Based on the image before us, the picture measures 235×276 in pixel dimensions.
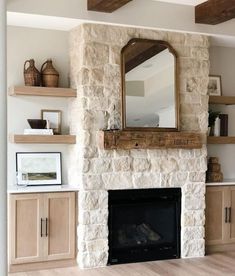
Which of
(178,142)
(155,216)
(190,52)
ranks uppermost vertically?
(190,52)

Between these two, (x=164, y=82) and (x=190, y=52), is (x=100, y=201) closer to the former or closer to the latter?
(x=164, y=82)

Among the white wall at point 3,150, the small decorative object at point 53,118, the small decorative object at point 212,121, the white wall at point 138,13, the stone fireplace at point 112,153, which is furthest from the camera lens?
the small decorative object at point 212,121

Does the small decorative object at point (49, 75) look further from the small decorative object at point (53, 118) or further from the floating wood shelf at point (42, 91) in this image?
the small decorative object at point (53, 118)

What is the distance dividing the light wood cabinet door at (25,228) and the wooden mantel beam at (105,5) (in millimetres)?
1944

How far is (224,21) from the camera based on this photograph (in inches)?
205

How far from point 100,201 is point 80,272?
0.73 meters

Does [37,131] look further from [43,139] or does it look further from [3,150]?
[3,150]

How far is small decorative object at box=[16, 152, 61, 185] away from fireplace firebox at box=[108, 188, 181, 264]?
2.19 feet

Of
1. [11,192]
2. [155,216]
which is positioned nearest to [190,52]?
[155,216]

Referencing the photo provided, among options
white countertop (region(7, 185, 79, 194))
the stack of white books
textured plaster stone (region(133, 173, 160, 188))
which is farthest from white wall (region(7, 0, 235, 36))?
white countertop (region(7, 185, 79, 194))

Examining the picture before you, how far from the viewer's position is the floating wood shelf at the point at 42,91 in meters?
4.75

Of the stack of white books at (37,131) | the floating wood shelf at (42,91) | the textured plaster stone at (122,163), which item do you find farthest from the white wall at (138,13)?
the textured plaster stone at (122,163)

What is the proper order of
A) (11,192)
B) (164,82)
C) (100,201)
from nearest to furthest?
(11,192), (100,201), (164,82)

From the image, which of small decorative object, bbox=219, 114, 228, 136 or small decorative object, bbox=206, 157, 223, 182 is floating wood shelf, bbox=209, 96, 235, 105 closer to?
small decorative object, bbox=219, 114, 228, 136
